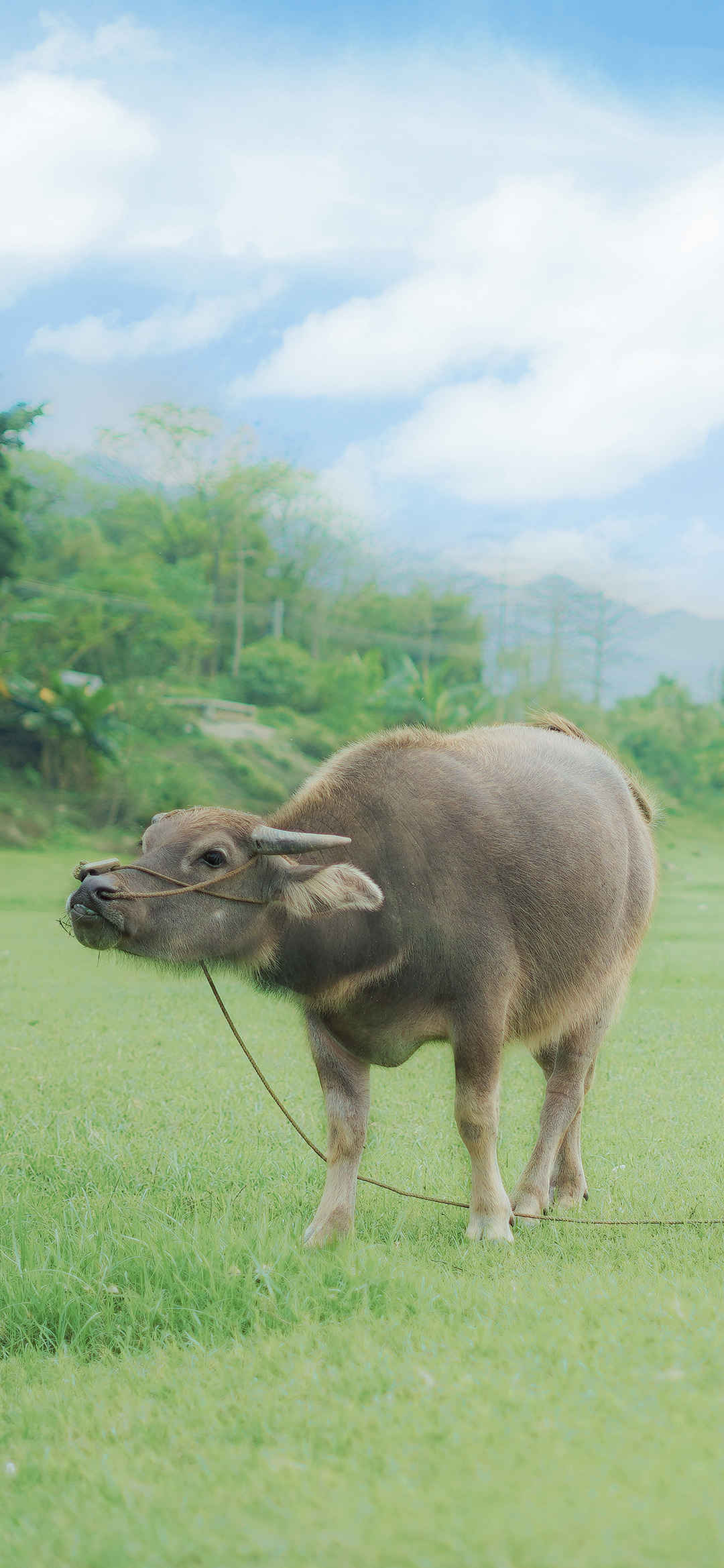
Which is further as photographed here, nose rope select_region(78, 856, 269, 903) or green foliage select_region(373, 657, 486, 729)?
green foliage select_region(373, 657, 486, 729)

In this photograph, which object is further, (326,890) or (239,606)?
(239,606)

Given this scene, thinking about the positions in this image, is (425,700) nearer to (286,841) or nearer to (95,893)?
(286,841)

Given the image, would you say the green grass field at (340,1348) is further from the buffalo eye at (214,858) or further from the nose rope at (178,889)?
Answer: the buffalo eye at (214,858)

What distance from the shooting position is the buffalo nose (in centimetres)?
355

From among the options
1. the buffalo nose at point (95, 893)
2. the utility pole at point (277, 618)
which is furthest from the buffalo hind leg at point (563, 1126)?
the utility pole at point (277, 618)

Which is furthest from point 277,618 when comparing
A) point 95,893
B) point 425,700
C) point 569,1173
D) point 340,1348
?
point 340,1348

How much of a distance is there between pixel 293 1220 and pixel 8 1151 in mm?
1800

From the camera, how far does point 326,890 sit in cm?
380

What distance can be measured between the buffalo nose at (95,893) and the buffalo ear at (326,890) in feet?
1.74

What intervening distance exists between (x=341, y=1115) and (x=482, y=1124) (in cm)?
47

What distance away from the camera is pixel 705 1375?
287 centimetres

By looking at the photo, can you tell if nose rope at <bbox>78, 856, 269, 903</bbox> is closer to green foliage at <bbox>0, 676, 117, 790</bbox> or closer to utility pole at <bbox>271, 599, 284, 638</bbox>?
green foliage at <bbox>0, 676, 117, 790</bbox>

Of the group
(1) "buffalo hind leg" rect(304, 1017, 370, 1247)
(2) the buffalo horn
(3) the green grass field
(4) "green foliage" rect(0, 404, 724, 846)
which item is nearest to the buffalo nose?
(2) the buffalo horn

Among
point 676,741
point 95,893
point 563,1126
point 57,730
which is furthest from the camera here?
point 676,741
